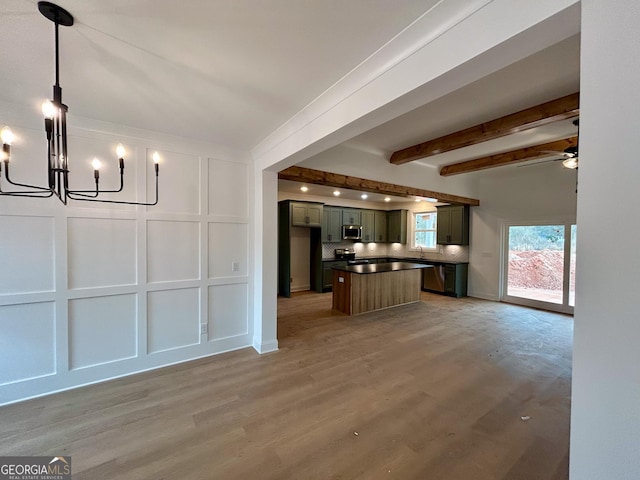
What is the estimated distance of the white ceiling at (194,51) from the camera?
51.9 inches

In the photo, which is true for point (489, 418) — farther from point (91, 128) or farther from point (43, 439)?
point (91, 128)

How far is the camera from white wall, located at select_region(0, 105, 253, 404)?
2.37 m

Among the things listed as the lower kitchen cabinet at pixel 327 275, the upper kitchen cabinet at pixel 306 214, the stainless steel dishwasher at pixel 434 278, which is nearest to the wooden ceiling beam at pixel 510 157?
the stainless steel dishwasher at pixel 434 278

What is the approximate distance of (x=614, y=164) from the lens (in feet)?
2.63

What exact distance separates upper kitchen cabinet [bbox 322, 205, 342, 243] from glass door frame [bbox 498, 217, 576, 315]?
395 centimetres

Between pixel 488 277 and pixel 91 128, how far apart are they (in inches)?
305

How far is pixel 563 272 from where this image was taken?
206 inches

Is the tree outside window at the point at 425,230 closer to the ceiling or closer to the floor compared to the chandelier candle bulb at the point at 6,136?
closer to the floor

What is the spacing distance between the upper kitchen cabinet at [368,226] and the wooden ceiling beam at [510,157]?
264 cm

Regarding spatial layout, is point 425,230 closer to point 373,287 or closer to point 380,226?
point 380,226

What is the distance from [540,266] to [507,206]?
4.88ft

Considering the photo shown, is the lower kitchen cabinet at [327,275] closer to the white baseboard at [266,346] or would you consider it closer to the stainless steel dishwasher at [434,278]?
the stainless steel dishwasher at [434,278]

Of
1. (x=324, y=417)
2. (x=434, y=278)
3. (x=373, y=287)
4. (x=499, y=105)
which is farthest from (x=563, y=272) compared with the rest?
(x=324, y=417)

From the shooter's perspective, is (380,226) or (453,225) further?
(380,226)
